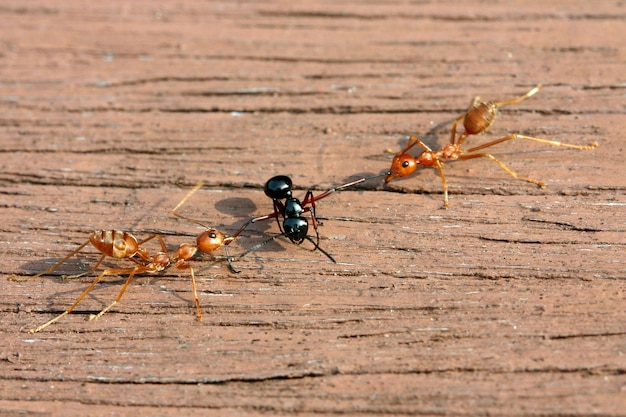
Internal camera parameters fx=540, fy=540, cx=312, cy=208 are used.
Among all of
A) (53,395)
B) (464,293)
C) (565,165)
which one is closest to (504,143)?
(565,165)

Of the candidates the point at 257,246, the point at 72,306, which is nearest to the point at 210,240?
the point at 257,246

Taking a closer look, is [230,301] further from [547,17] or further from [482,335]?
[547,17]

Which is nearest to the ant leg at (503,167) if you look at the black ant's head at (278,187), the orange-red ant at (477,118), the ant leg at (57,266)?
the orange-red ant at (477,118)

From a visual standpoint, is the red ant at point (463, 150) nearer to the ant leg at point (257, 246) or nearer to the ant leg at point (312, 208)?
the ant leg at point (312, 208)

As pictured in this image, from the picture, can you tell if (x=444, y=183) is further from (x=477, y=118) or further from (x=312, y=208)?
(x=312, y=208)

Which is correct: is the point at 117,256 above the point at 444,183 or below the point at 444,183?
below

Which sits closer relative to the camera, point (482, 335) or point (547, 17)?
point (482, 335)
